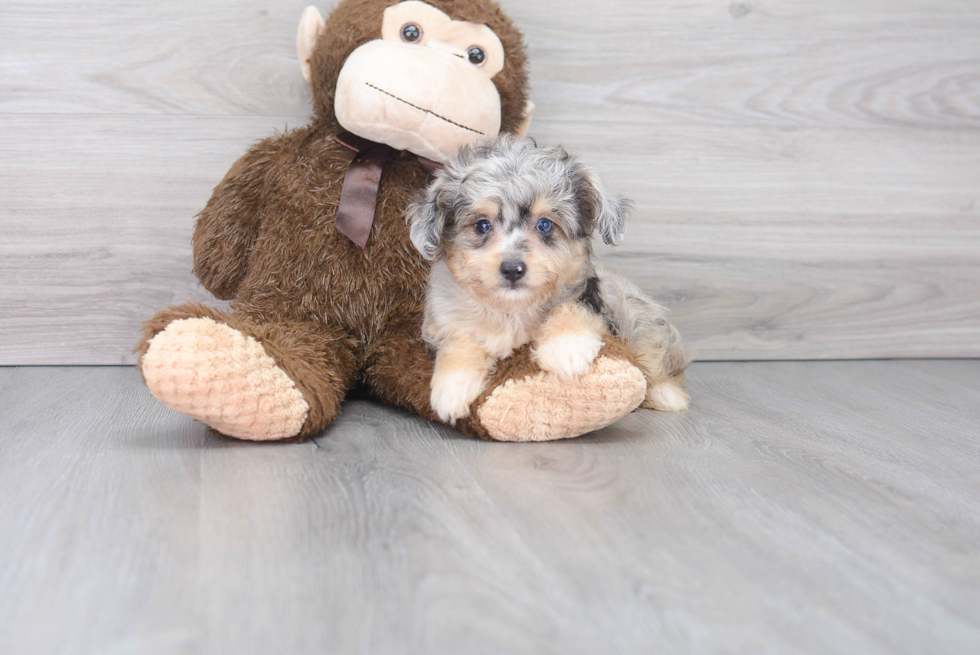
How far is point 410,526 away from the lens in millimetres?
1284

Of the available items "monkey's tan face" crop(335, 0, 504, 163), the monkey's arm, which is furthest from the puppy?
the monkey's arm

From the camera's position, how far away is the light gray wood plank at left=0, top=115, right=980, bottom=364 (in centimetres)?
243

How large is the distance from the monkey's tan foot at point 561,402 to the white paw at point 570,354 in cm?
2

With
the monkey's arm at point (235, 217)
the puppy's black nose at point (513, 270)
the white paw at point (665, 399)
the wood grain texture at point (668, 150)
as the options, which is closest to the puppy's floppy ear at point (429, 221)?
the puppy's black nose at point (513, 270)

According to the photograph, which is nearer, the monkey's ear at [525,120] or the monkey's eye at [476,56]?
the monkey's eye at [476,56]

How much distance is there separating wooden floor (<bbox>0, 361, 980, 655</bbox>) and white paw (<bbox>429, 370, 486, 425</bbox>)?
8 centimetres

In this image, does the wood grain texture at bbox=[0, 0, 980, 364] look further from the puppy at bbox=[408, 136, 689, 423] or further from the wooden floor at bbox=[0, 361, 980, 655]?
the puppy at bbox=[408, 136, 689, 423]

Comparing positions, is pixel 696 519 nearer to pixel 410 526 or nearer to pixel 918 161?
pixel 410 526

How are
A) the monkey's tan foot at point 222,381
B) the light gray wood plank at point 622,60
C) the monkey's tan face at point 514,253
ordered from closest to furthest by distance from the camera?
the monkey's tan foot at point 222,381
the monkey's tan face at point 514,253
the light gray wood plank at point 622,60

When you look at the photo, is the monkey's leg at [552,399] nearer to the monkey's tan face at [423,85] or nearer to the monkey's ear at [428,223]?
the monkey's ear at [428,223]

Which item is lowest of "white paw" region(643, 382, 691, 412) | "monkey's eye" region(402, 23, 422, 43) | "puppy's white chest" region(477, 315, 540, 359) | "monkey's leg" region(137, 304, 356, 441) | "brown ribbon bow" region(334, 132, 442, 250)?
"white paw" region(643, 382, 691, 412)

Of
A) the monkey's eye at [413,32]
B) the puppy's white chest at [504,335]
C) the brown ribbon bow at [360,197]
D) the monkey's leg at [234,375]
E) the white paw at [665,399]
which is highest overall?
the monkey's eye at [413,32]

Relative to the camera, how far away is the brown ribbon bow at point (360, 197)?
2.01 m

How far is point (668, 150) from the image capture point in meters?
2.65
